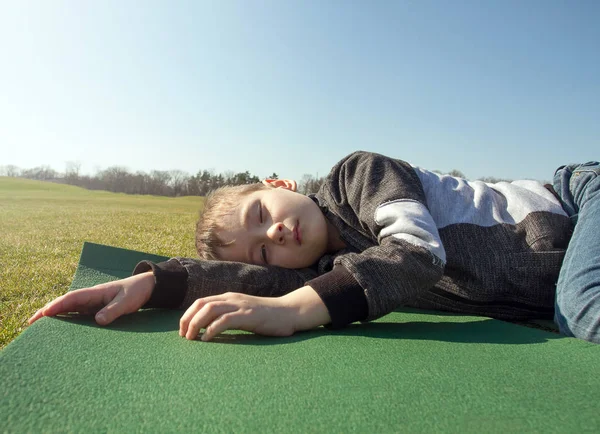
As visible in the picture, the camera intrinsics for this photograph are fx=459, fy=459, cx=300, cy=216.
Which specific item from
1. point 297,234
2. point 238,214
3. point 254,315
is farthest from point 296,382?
point 238,214

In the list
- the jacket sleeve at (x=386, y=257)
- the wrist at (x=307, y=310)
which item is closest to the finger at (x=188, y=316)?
the wrist at (x=307, y=310)

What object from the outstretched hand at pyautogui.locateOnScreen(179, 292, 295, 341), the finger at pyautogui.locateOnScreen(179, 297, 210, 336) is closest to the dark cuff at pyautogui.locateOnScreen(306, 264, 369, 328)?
the outstretched hand at pyautogui.locateOnScreen(179, 292, 295, 341)

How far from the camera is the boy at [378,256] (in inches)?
69.4

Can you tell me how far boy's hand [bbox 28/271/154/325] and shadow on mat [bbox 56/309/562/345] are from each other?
3 centimetres

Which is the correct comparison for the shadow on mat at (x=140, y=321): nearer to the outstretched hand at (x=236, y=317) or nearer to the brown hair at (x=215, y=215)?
the outstretched hand at (x=236, y=317)

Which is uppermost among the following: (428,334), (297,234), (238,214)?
(238,214)

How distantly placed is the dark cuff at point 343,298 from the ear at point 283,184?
3.64 ft

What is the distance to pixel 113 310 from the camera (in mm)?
1897

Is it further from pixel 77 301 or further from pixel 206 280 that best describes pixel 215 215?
pixel 77 301

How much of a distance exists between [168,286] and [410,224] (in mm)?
1137

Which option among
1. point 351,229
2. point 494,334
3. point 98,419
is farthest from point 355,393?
point 351,229

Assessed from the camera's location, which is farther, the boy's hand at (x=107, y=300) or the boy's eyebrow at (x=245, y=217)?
the boy's eyebrow at (x=245, y=217)

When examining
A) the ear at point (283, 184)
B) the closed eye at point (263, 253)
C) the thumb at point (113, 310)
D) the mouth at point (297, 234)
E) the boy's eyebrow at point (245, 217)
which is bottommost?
the thumb at point (113, 310)

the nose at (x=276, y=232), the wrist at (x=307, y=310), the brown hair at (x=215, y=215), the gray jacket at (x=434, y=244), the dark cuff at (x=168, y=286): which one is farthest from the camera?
the brown hair at (x=215, y=215)
